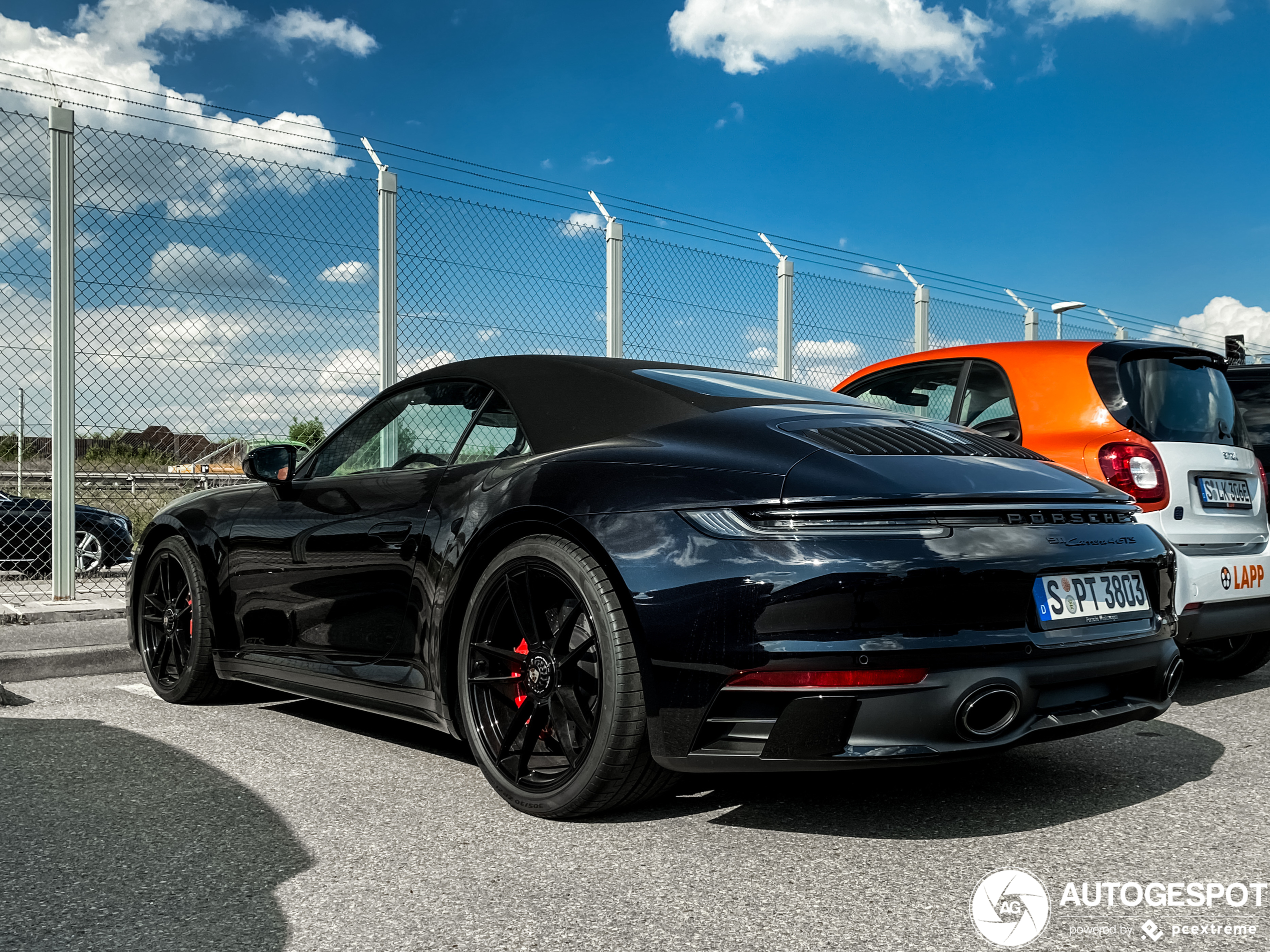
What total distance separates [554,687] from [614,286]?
6506 mm

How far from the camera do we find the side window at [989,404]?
5.07 meters

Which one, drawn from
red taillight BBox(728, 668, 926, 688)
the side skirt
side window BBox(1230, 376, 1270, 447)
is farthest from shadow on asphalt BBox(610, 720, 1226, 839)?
side window BBox(1230, 376, 1270, 447)

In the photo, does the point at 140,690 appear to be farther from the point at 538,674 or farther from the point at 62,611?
the point at 538,674

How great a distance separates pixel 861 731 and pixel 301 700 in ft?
10.4

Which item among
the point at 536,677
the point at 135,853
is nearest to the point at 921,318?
the point at 536,677

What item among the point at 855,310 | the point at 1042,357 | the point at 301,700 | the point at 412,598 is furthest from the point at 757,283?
the point at 412,598

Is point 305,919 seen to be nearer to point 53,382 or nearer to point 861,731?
point 861,731

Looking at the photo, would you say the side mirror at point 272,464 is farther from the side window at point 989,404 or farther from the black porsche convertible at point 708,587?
the side window at point 989,404

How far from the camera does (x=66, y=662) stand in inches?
222

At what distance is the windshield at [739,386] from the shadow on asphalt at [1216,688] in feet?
7.24

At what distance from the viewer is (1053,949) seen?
2188 mm

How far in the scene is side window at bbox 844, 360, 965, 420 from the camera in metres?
5.68

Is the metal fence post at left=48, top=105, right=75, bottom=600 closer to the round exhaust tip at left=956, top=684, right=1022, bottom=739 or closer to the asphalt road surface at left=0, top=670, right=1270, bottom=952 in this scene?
the asphalt road surface at left=0, top=670, right=1270, bottom=952

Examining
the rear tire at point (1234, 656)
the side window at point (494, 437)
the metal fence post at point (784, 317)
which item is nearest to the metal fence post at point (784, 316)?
the metal fence post at point (784, 317)
